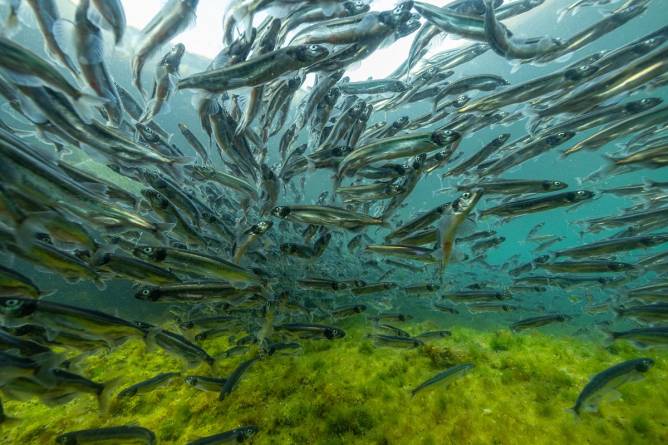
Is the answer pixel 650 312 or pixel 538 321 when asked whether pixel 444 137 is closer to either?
pixel 650 312

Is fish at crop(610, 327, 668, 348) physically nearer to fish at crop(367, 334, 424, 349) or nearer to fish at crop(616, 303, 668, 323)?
fish at crop(616, 303, 668, 323)

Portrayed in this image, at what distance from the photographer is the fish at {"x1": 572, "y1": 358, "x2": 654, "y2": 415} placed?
11.1ft

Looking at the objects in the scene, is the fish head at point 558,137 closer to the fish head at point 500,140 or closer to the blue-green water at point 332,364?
the blue-green water at point 332,364

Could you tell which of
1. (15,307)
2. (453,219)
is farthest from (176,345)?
(453,219)

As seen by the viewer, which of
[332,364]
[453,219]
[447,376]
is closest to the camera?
[453,219]

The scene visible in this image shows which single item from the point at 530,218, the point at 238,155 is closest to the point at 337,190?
the point at 238,155

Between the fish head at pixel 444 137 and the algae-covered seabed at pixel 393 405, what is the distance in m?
4.06

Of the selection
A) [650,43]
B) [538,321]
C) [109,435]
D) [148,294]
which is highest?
[650,43]

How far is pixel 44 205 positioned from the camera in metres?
2.72

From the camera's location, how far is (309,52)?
2973mm

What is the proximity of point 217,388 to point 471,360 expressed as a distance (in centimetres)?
528

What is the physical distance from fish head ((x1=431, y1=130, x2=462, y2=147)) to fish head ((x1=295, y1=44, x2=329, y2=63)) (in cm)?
162

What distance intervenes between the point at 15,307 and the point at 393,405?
5.17 metres

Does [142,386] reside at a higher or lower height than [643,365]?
lower
